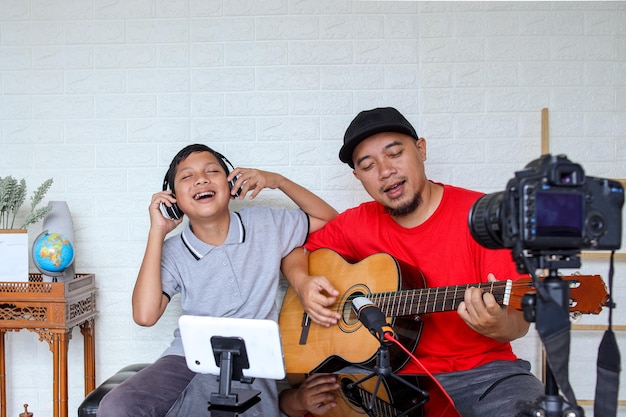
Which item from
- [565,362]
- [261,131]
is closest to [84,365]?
[261,131]

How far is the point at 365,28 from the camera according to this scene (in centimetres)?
278

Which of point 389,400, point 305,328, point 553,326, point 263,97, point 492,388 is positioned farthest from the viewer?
point 263,97

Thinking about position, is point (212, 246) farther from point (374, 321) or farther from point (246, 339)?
point (374, 321)

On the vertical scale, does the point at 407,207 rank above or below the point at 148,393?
above

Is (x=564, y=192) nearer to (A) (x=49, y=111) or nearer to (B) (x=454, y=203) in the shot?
(B) (x=454, y=203)

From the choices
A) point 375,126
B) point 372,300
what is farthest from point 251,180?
point 372,300

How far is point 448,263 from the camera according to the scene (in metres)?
2.16

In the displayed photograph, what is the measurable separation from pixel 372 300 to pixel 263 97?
115cm

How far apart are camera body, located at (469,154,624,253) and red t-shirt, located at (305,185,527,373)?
88 cm

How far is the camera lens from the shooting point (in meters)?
1.17

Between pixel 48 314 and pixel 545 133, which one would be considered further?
pixel 545 133

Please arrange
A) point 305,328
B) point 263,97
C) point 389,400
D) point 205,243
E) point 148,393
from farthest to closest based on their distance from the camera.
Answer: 1. point 263,97
2. point 205,243
3. point 305,328
4. point 148,393
5. point 389,400

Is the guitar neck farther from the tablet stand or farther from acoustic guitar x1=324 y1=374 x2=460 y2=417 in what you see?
the tablet stand

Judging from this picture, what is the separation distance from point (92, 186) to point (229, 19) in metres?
1.00
